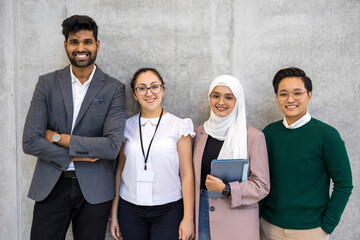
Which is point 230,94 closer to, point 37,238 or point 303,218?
point 303,218

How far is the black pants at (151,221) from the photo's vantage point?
6.68ft

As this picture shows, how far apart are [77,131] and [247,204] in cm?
148

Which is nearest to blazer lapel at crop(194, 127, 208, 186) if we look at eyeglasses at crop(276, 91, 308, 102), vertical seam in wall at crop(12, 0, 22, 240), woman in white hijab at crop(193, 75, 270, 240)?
woman in white hijab at crop(193, 75, 270, 240)

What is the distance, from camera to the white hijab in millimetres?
2016

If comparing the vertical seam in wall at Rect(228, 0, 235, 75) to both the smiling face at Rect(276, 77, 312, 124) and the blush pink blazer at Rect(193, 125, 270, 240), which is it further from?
the blush pink blazer at Rect(193, 125, 270, 240)

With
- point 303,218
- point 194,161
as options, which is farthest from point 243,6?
point 303,218

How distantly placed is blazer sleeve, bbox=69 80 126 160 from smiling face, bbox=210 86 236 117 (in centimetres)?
80

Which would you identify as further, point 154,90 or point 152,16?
point 152,16

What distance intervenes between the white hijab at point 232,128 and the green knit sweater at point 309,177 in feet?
1.19

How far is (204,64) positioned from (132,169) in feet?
4.40

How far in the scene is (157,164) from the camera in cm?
206

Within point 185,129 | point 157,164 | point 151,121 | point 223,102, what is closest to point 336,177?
point 223,102

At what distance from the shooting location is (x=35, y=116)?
6.48ft

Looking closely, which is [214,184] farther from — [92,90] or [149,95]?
[92,90]
